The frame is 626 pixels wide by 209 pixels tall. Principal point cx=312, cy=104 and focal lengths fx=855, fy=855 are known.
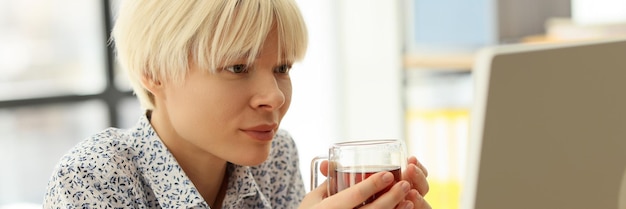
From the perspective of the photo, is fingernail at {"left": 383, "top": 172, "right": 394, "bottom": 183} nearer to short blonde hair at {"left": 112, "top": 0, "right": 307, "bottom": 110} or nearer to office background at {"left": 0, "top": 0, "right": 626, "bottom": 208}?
short blonde hair at {"left": 112, "top": 0, "right": 307, "bottom": 110}

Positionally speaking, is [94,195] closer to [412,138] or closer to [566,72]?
[566,72]

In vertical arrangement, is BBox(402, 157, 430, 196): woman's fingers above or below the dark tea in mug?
below

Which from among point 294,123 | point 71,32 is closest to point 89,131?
point 71,32

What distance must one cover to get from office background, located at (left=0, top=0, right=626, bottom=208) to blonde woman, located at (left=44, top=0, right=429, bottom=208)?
1.86m

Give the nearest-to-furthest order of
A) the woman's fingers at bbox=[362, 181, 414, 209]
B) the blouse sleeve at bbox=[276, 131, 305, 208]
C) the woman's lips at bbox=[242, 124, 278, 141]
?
the woman's fingers at bbox=[362, 181, 414, 209]
the woman's lips at bbox=[242, 124, 278, 141]
the blouse sleeve at bbox=[276, 131, 305, 208]

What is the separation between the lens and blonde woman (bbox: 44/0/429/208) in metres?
1.41

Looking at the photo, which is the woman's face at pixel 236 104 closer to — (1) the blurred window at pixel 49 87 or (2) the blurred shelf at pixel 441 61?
(1) the blurred window at pixel 49 87

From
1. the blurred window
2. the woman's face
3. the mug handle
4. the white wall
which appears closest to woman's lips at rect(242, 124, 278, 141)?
the woman's face

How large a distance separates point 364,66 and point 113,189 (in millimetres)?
2631

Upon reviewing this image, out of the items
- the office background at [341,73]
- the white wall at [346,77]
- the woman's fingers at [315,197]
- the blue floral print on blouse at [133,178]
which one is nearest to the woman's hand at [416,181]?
the woman's fingers at [315,197]

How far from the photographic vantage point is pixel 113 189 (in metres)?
1.45

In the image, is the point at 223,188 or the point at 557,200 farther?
the point at 223,188

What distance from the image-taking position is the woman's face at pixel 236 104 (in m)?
1.42

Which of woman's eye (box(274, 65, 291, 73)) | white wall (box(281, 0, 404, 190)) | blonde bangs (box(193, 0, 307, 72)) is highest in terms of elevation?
blonde bangs (box(193, 0, 307, 72))
